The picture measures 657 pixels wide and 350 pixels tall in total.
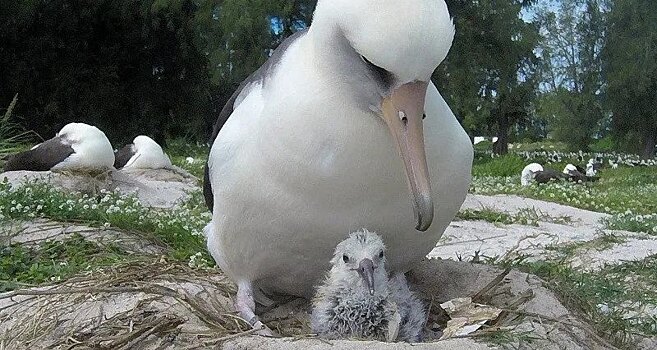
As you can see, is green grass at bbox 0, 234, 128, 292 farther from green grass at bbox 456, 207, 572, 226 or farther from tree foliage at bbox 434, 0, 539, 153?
tree foliage at bbox 434, 0, 539, 153

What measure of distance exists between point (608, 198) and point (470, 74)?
20.1 feet

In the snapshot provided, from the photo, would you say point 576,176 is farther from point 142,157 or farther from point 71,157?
point 71,157

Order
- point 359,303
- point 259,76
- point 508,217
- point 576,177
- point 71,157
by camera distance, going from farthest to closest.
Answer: point 576,177 < point 71,157 < point 508,217 < point 259,76 < point 359,303

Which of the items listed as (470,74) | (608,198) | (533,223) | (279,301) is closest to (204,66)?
(470,74)

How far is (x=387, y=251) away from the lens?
96.8 inches

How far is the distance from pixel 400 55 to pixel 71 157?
5.66 m

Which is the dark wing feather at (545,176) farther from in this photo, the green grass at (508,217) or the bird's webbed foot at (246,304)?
the bird's webbed foot at (246,304)

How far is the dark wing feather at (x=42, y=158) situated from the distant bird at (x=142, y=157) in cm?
210

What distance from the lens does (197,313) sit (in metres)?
2.40

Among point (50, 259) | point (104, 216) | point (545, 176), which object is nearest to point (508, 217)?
point (104, 216)

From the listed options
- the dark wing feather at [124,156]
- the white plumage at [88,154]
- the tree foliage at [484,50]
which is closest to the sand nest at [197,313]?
the white plumage at [88,154]

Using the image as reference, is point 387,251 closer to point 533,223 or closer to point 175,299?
point 175,299

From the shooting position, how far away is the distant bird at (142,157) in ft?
30.6

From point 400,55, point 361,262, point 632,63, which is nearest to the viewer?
point 400,55
